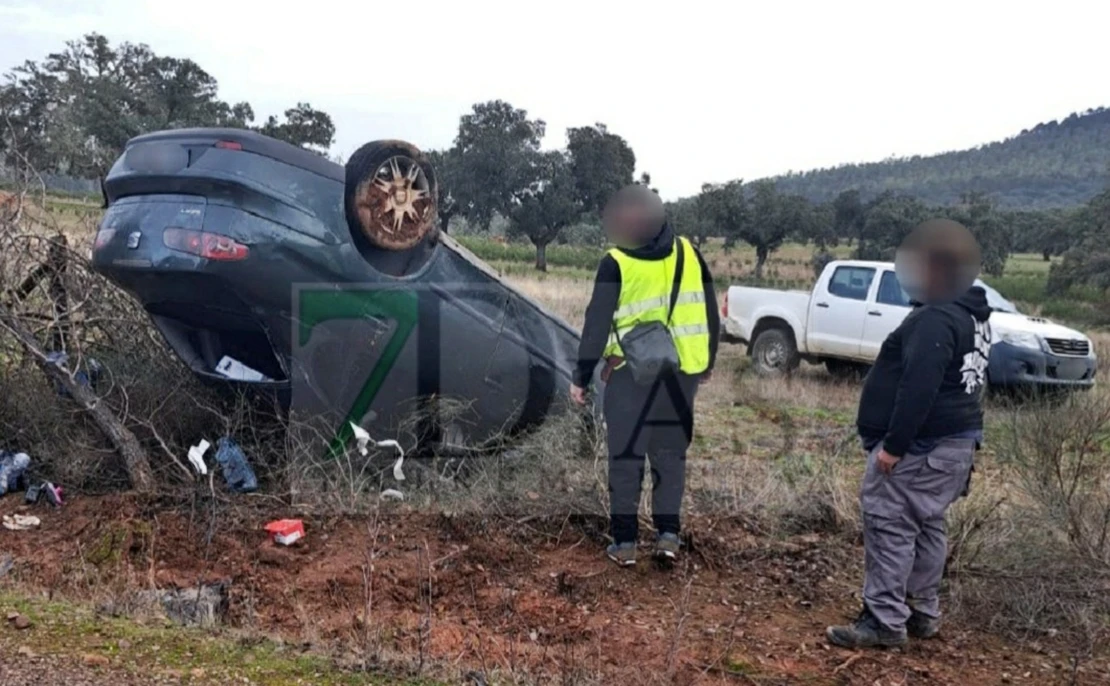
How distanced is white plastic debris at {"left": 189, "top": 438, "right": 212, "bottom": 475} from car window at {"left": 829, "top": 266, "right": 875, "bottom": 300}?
891cm

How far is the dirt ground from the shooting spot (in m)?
3.26

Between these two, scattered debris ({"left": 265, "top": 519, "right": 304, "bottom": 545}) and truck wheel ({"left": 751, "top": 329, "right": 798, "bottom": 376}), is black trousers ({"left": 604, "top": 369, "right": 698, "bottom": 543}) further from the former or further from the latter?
truck wheel ({"left": 751, "top": 329, "right": 798, "bottom": 376})

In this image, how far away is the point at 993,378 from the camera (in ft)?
31.9

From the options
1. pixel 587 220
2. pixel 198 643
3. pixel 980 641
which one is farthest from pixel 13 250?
pixel 587 220

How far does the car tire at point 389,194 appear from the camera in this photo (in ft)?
14.7

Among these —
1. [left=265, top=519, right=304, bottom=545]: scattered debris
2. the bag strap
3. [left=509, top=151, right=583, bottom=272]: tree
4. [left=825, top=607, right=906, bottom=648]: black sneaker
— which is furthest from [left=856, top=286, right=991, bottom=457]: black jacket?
[left=509, top=151, right=583, bottom=272]: tree

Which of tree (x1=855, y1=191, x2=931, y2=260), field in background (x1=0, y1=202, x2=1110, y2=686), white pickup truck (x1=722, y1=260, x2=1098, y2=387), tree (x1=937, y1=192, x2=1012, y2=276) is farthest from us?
tree (x1=937, y1=192, x2=1012, y2=276)

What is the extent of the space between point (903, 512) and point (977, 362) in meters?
0.65

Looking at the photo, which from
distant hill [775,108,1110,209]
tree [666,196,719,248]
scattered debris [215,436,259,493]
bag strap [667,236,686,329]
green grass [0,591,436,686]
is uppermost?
distant hill [775,108,1110,209]

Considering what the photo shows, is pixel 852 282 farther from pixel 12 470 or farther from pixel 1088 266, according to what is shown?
pixel 1088 266

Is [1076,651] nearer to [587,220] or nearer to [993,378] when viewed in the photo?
[993,378]

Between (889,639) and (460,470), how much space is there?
2.50 meters

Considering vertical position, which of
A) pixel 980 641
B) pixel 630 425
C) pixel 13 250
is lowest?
pixel 980 641

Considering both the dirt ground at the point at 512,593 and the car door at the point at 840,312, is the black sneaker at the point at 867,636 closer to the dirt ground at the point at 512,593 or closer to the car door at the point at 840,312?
the dirt ground at the point at 512,593
